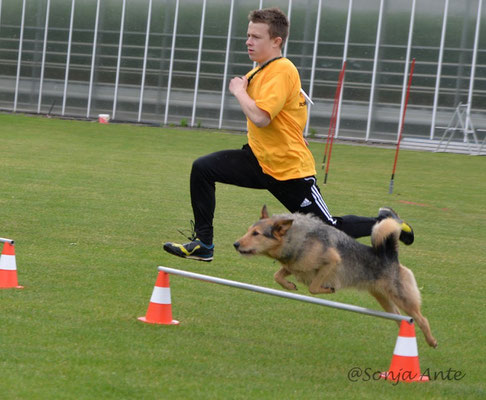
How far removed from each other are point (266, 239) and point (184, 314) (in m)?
1.31

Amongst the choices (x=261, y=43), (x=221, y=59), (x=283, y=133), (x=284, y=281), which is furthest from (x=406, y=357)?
(x=221, y=59)

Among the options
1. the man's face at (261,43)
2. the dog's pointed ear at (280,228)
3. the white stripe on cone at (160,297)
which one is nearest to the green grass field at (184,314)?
the white stripe on cone at (160,297)

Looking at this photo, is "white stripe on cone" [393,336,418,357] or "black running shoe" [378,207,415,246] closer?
"white stripe on cone" [393,336,418,357]

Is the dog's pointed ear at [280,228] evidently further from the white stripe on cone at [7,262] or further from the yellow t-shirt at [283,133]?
the white stripe on cone at [7,262]

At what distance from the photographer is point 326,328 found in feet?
21.2

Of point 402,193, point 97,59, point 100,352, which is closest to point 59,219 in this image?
point 100,352

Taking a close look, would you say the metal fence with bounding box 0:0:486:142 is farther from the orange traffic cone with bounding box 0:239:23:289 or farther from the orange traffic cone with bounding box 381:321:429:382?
the orange traffic cone with bounding box 381:321:429:382

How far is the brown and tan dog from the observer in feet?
18.4

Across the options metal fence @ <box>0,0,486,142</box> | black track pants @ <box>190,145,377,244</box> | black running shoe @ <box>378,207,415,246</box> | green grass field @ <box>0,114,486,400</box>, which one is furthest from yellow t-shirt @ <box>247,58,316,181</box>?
metal fence @ <box>0,0,486,142</box>

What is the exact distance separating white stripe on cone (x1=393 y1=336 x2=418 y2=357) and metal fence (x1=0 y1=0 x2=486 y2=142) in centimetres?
3176

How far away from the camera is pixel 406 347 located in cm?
507

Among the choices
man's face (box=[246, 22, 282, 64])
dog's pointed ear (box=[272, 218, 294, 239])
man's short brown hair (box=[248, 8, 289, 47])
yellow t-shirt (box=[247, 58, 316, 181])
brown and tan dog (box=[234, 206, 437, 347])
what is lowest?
brown and tan dog (box=[234, 206, 437, 347])

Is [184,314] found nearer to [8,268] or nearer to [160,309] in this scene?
[160,309]

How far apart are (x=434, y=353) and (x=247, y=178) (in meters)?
2.07
